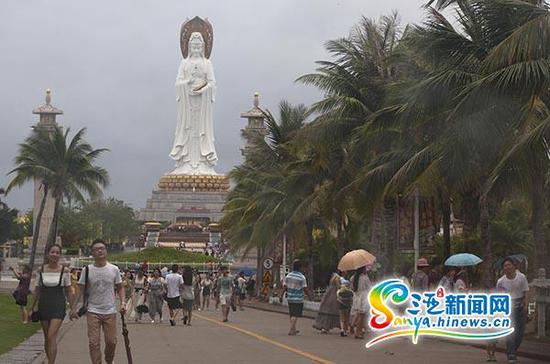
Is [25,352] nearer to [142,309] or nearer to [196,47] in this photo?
[142,309]

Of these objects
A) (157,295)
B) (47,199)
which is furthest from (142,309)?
(47,199)

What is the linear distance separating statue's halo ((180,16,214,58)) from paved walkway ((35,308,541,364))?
58604 mm

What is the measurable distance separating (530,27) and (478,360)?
4752 millimetres

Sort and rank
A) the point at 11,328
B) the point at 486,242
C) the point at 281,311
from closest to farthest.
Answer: the point at 11,328 → the point at 486,242 → the point at 281,311

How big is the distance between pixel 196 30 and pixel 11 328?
2387 inches

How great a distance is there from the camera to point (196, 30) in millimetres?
78312

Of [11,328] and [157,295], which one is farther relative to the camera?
[157,295]

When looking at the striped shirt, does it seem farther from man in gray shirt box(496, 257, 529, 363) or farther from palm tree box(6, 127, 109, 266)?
palm tree box(6, 127, 109, 266)

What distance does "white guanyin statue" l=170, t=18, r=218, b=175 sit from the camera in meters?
75.8

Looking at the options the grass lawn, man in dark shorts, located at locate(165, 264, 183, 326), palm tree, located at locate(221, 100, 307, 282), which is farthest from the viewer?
palm tree, located at locate(221, 100, 307, 282)

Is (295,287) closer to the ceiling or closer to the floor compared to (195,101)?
closer to the floor

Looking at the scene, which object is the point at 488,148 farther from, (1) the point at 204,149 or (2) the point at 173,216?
(2) the point at 173,216

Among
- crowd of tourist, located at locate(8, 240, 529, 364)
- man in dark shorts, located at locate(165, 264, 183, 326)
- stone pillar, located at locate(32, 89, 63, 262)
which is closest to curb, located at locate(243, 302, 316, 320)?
crowd of tourist, located at locate(8, 240, 529, 364)

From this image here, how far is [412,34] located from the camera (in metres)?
20.0
